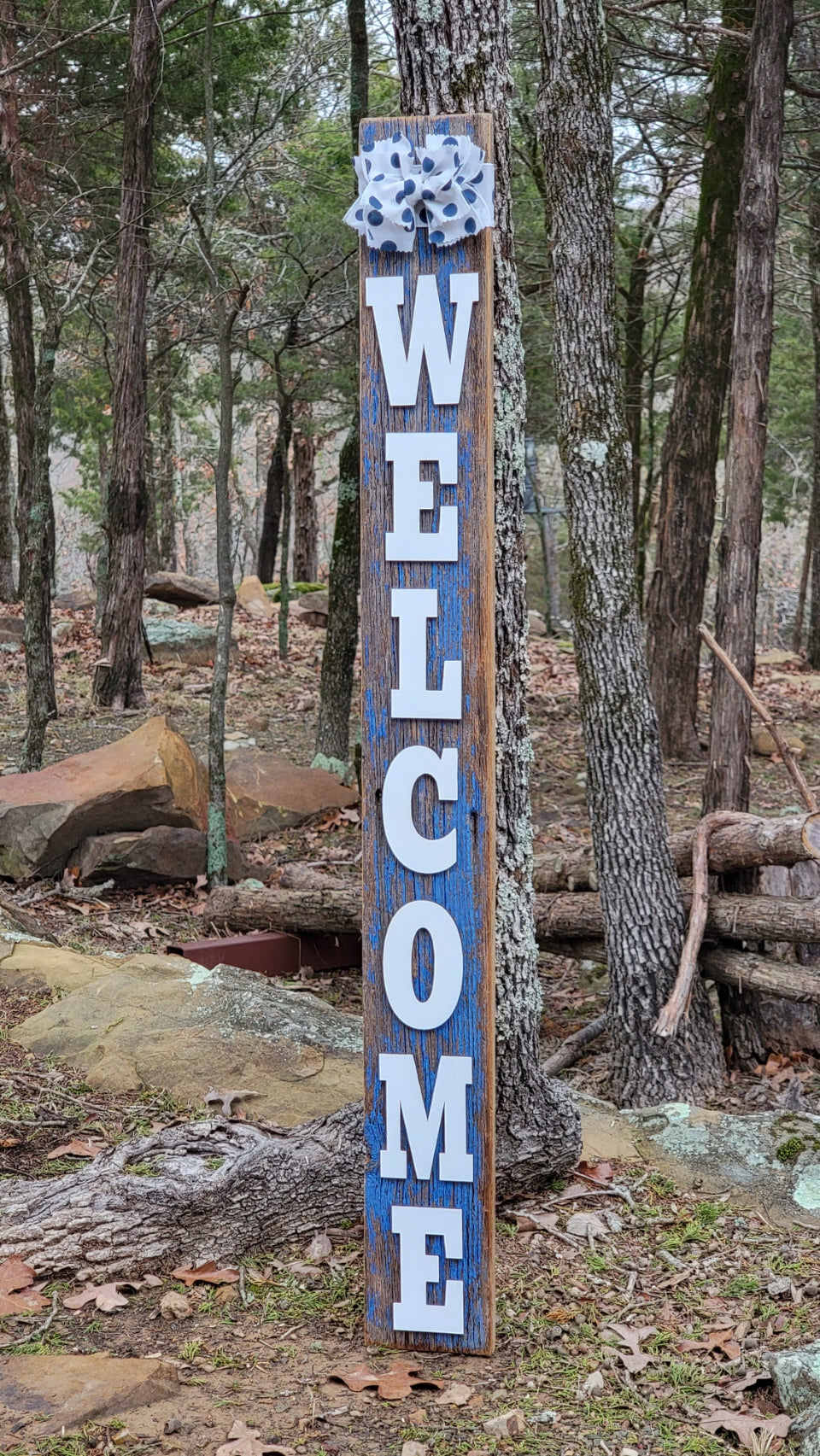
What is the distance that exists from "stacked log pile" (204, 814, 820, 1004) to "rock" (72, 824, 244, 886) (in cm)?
130

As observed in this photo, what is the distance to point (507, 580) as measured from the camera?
3.71m

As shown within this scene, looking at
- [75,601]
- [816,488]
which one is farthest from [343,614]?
[75,601]

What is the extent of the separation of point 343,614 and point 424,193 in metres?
7.39

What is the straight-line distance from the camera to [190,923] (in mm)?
7375

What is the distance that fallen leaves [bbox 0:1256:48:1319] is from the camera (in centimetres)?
315

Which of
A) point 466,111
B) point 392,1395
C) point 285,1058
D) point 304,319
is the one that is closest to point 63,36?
point 304,319

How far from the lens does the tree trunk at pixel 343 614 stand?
10.1m

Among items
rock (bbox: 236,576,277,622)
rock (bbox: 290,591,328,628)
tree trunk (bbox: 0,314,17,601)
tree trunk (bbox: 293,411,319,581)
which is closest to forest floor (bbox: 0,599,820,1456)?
rock (bbox: 236,576,277,622)

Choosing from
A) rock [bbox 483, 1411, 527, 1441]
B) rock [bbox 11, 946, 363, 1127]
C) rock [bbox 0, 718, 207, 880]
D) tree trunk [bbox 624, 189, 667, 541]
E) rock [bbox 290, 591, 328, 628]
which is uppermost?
tree trunk [bbox 624, 189, 667, 541]

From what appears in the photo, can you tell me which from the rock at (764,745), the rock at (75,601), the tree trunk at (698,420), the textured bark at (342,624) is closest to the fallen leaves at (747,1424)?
the textured bark at (342,624)

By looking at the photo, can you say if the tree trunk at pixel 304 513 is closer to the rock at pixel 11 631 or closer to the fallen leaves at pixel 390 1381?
the rock at pixel 11 631

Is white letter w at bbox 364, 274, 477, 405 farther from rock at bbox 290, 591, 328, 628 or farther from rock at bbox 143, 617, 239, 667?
rock at bbox 290, 591, 328, 628

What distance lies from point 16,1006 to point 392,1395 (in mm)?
2905

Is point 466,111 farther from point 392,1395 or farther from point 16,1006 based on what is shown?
point 16,1006
